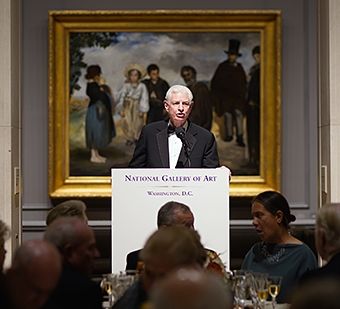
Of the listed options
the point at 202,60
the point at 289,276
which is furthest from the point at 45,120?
the point at 289,276

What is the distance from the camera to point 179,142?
7086 mm

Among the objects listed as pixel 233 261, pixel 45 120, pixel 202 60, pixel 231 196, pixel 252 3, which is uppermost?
pixel 252 3

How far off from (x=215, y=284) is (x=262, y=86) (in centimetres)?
765

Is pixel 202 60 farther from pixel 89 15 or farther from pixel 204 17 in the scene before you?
pixel 89 15

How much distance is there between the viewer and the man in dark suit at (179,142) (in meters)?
7.05

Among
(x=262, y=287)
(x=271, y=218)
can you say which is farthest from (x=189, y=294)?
(x=271, y=218)

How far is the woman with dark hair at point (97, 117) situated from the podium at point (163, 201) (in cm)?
344

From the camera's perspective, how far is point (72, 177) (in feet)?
32.9

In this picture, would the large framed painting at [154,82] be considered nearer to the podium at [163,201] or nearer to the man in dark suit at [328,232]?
the podium at [163,201]

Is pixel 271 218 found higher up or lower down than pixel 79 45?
lower down

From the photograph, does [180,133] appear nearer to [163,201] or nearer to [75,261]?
[163,201]

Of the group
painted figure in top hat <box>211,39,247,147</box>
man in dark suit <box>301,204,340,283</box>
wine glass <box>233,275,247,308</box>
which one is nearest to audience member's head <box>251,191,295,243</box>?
wine glass <box>233,275,247,308</box>

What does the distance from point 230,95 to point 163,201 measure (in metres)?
3.67

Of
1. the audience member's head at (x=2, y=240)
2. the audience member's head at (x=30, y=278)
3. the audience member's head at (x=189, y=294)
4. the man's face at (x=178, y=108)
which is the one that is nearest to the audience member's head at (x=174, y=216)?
the man's face at (x=178, y=108)
